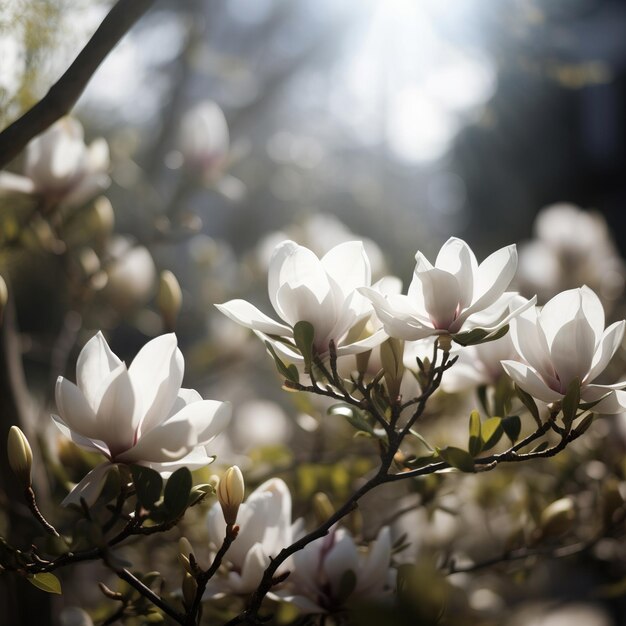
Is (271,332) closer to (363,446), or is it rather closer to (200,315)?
(363,446)

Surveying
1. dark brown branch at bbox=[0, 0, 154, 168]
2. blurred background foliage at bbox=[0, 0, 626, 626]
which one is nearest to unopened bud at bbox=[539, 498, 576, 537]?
blurred background foliage at bbox=[0, 0, 626, 626]

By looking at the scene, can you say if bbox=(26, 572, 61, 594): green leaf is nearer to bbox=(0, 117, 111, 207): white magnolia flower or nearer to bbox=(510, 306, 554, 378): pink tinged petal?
bbox=(510, 306, 554, 378): pink tinged petal

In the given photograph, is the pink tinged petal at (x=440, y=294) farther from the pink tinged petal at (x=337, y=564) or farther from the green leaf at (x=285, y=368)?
the pink tinged petal at (x=337, y=564)

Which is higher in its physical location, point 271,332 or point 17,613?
point 271,332

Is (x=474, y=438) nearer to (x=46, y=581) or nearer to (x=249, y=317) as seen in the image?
(x=249, y=317)

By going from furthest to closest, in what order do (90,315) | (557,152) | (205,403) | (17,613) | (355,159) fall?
(557,152) → (355,159) → (90,315) → (17,613) → (205,403)

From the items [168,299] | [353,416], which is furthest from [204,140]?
[353,416]

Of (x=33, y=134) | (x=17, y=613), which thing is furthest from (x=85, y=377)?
(x=17, y=613)

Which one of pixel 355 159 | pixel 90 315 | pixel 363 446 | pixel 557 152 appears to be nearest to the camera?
pixel 363 446

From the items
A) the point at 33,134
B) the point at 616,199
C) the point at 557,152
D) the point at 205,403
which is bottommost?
the point at 616,199
